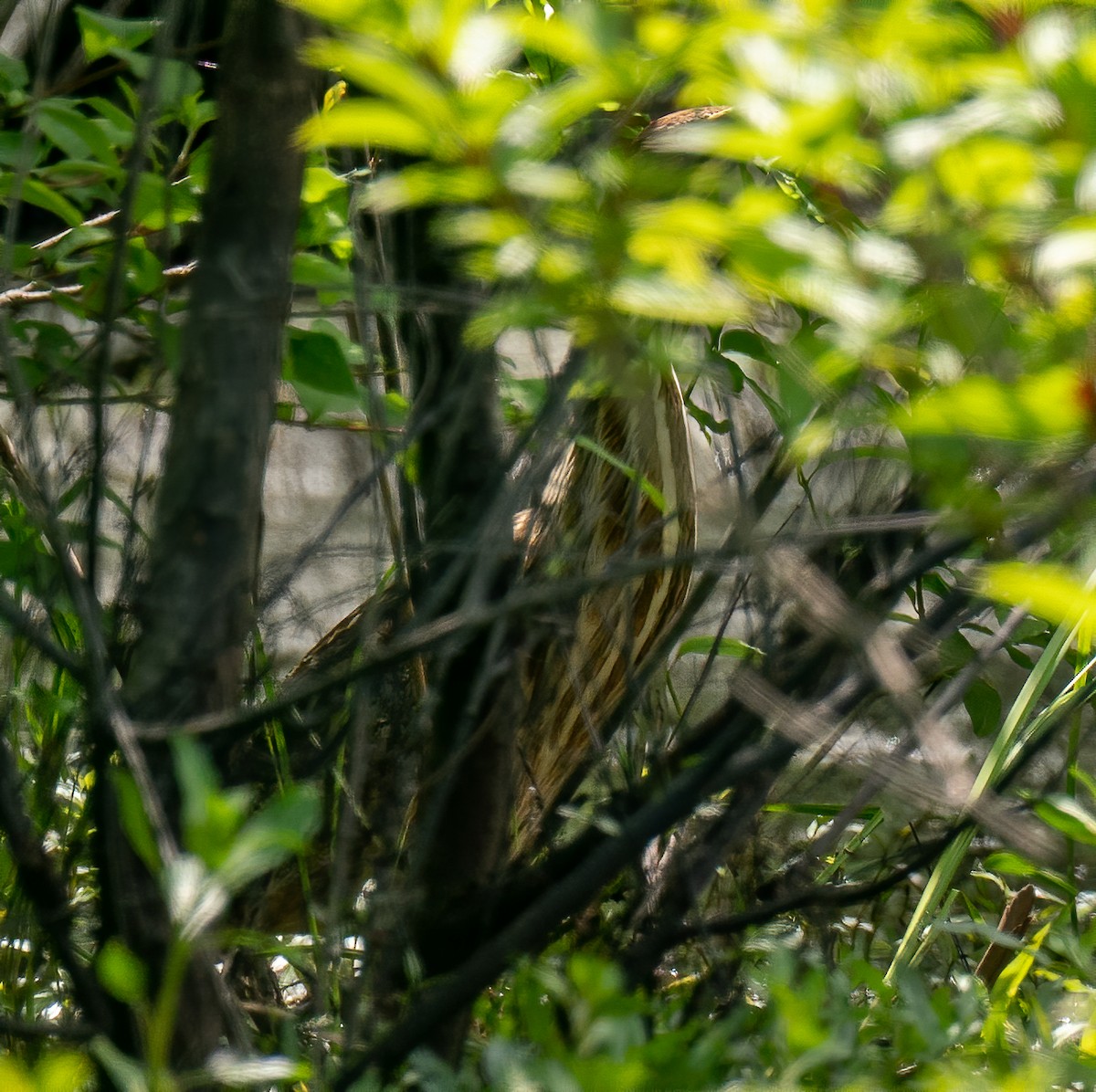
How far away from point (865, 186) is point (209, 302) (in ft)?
1.36

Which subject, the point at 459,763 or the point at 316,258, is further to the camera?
the point at 316,258

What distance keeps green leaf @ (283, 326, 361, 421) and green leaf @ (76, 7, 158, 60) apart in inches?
10.5

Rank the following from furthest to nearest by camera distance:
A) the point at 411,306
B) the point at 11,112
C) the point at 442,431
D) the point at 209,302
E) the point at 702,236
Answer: the point at 11,112 → the point at 442,431 → the point at 411,306 → the point at 209,302 → the point at 702,236

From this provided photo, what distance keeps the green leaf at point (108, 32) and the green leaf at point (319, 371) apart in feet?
0.87

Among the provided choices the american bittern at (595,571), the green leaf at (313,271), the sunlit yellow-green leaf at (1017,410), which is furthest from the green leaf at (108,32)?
the sunlit yellow-green leaf at (1017,410)

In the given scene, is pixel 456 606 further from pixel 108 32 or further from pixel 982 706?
pixel 982 706

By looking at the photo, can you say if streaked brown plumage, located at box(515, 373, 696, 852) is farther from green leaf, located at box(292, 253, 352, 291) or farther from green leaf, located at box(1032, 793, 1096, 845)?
green leaf, located at box(1032, 793, 1096, 845)

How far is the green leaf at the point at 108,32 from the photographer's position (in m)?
0.99

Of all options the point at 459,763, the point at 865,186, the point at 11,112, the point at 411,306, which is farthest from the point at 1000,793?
the point at 11,112

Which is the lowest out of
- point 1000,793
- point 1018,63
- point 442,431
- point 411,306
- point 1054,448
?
point 1000,793

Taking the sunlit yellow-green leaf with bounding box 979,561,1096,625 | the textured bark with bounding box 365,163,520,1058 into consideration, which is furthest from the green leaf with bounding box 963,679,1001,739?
the sunlit yellow-green leaf with bounding box 979,561,1096,625

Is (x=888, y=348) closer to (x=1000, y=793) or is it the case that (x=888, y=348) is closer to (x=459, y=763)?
(x=459, y=763)

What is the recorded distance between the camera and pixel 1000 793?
40.9 inches

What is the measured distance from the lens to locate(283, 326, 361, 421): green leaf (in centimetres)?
99
